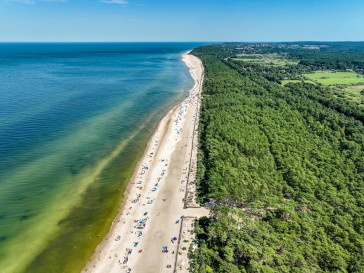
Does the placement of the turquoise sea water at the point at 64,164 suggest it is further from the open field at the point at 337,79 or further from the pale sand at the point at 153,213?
the open field at the point at 337,79

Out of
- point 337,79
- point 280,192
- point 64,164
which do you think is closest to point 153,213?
point 280,192

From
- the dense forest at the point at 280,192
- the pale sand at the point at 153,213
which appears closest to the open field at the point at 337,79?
the dense forest at the point at 280,192

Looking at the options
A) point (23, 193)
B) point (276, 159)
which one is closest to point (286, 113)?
point (276, 159)

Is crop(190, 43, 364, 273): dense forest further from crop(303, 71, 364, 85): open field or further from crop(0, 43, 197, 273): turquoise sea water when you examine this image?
crop(303, 71, 364, 85): open field

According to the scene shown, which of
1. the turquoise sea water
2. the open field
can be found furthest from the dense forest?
the open field

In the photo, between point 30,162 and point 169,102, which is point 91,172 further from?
point 169,102

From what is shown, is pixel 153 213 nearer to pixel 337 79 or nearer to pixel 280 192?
pixel 280 192
